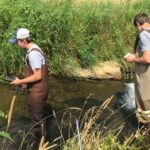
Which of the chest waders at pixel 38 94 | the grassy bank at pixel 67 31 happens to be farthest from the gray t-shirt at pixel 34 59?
the grassy bank at pixel 67 31

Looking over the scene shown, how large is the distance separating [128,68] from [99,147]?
5.83 m

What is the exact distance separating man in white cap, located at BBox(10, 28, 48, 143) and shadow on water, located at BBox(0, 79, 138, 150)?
447 mm

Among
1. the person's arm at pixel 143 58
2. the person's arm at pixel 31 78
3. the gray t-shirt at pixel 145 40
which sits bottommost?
the person's arm at pixel 31 78

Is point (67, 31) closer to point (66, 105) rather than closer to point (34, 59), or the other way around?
point (66, 105)

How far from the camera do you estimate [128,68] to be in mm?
10234

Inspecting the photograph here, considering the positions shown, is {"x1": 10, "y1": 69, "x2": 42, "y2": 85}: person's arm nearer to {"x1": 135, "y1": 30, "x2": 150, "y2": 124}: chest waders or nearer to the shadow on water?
the shadow on water

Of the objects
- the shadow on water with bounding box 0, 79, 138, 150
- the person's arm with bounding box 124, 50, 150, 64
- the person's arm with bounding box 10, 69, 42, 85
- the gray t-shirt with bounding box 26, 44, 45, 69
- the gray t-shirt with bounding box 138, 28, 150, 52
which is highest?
the gray t-shirt with bounding box 138, 28, 150, 52

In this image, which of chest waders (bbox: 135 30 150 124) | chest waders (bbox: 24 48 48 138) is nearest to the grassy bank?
chest waders (bbox: 24 48 48 138)

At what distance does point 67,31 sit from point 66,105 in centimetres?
218

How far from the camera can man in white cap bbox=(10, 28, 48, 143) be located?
19.4 feet

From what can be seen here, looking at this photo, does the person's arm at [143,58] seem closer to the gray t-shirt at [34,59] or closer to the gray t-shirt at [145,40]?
the gray t-shirt at [145,40]

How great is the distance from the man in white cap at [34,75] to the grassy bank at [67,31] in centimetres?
324

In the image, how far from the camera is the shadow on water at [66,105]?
283 inches

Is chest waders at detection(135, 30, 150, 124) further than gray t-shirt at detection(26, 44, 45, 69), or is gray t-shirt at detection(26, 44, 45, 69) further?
chest waders at detection(135, 30, 150, 124)
